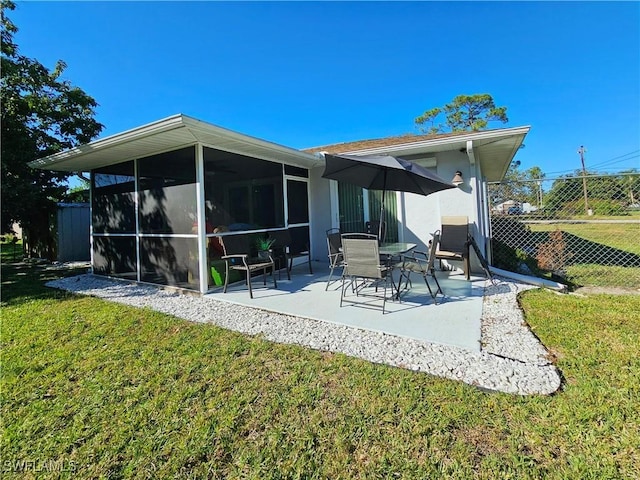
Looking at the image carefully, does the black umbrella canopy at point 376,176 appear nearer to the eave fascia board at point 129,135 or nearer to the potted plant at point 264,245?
the potted plant at point 264,245

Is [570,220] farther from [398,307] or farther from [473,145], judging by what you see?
[398,307]

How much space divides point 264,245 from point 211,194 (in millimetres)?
1455

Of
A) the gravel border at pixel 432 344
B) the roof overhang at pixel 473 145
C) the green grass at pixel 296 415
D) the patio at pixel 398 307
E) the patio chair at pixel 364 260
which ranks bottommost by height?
the green grass at pixel 296 415

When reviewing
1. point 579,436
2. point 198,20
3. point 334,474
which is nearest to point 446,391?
point 579,436

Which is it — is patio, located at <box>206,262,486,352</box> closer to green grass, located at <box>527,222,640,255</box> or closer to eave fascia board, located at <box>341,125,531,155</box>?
eave fascia board, located at <box>341,125,531,155</box>

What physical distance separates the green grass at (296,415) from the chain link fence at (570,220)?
129 inches

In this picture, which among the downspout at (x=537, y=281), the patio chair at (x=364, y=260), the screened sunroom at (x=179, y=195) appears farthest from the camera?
the screened sunroom at (x=179, y=195)

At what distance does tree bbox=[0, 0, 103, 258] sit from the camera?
8.53 metres

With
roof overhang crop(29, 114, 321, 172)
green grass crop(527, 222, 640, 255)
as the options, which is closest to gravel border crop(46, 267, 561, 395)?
roof overhang crop(29, 114, 321, 172)

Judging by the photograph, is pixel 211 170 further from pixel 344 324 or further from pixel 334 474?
pixel 334 474

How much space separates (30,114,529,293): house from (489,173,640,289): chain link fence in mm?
1087

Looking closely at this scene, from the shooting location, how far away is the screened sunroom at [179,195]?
5.08 metres

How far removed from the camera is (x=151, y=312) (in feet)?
14.4

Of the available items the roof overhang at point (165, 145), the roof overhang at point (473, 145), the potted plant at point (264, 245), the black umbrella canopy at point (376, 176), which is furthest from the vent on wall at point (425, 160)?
the potted plant at point (264, 245)
